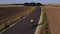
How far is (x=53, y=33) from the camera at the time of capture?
46.9 feet

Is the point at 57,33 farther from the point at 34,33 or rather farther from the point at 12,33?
the point at 12,33

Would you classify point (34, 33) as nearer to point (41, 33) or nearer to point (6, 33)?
point (41, 33)

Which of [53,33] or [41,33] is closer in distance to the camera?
[41,33]

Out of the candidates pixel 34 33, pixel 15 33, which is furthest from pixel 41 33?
pixel 15 33

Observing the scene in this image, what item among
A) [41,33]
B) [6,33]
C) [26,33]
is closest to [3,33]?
[6,33]

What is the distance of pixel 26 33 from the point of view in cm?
1403

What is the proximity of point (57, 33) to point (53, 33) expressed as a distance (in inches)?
9.8

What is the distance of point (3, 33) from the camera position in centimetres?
1396

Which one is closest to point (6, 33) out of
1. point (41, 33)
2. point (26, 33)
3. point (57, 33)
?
point (26, 33)

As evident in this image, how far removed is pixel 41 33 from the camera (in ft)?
44.1

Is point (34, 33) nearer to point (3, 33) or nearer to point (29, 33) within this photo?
point (29, 33)

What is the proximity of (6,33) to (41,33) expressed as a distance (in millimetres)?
2171

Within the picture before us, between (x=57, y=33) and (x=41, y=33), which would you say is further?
(x=57, y=33)

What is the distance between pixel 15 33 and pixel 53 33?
2.38m
